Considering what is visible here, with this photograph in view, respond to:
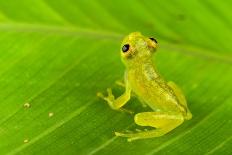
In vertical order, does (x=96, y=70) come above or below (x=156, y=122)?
above

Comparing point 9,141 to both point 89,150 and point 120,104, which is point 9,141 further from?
point 120,104

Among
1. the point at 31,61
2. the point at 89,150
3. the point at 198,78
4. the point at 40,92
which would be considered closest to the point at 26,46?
the point at 31,61

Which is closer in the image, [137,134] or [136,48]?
[137,134]

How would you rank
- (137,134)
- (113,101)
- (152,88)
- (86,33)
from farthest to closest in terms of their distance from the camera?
(86,33), (152,88), (113,101), (137,134)

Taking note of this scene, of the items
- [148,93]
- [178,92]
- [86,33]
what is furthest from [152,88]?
[86,33]

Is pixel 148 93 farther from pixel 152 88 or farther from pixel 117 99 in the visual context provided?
pixel 117 99

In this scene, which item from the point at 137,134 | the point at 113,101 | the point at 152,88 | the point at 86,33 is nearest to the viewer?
the point at 137,134

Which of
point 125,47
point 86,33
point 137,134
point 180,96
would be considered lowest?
point 137,134
